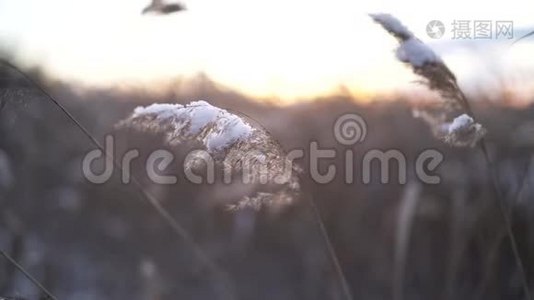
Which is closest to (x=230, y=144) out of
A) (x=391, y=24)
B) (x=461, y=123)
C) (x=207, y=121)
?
(x=207, y=121)

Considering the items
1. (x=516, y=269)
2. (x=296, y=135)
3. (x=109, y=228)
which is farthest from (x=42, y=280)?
(x=516, y=269)

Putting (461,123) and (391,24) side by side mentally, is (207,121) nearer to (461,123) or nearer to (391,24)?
(391,24)

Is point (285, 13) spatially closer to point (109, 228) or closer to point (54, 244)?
point (109, 228)

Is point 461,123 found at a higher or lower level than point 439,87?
lower

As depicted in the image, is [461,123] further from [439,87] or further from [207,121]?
[207,121]

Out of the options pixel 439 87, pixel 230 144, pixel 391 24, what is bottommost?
pixel 230 144

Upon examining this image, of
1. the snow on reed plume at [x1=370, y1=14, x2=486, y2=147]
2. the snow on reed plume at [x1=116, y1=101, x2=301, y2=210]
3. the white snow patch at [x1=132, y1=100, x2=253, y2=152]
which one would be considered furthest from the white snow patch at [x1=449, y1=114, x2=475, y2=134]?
the white snow patch at [x1=132, y1=100, x2=253, y2=152]
